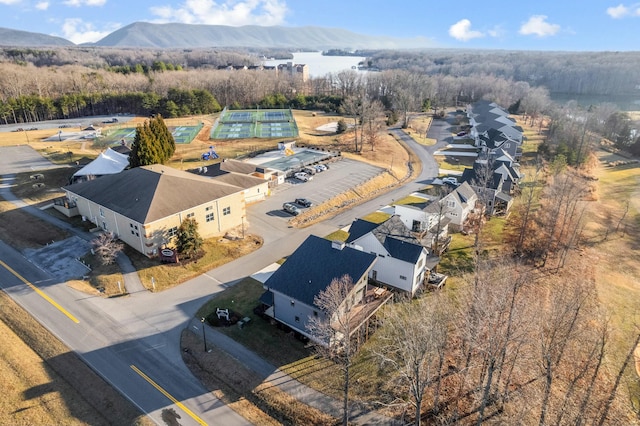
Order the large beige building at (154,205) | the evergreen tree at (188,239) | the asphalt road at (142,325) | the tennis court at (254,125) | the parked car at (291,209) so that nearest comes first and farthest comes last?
1. the asphalt road at (142,325)
2. the evergreen tree at (188,239)
3. the large beige building at (154,205)
4. the parked car at (291,209)
5. the tennis court at (254,125)

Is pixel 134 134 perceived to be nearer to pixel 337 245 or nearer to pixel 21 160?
pixel 21 160

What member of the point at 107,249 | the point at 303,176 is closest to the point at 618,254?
the point at 303,176

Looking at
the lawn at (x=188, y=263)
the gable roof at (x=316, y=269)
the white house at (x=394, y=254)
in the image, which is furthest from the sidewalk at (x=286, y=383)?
the white house at (x=394, y=254)

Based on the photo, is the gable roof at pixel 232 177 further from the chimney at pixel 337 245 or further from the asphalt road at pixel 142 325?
the chimney at pixel 337 245

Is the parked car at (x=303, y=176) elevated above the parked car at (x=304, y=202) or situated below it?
above

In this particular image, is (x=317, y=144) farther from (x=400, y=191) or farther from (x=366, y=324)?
(x=366, y=324)

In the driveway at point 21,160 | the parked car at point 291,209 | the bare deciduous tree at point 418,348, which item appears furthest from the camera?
the driveway at point 21,160

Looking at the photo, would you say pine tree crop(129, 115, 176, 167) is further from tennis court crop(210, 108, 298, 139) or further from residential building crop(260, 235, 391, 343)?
residential building crop(260, 235, 391, 343)
